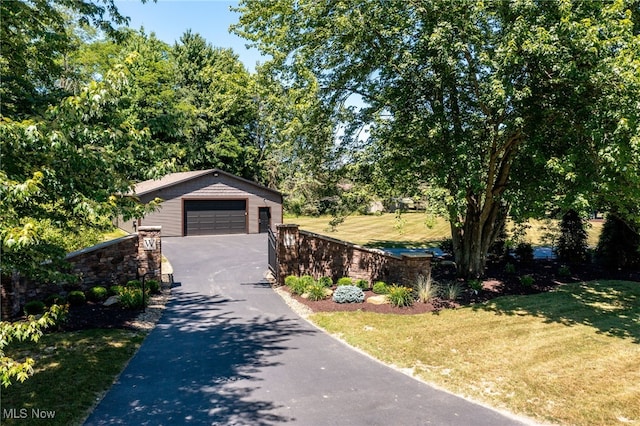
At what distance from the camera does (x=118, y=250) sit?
14.3m

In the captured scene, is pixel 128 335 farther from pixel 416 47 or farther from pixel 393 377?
pixel 416 47

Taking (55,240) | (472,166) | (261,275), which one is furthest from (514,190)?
(55,240)

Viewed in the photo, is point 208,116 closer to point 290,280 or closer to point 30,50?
point 290,280

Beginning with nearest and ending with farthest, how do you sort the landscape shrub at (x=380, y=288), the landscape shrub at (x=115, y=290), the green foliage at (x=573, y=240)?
the landscape shrub at (x=115, y=290) < the landscape shrub at (x=380, y=288) < the green foliage at (x=573, y=240)

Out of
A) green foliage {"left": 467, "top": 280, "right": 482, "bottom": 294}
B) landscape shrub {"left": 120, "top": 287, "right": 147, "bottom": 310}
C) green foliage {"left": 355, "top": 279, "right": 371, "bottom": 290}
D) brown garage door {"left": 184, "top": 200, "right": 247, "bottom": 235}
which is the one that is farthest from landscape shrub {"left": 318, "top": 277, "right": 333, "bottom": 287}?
brown garage door {"left": 184, "top": 200, "right": 247, "bottom": 235}

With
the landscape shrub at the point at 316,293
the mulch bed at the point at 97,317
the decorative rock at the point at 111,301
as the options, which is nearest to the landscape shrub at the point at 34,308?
the mulch bed at the point at 97,317

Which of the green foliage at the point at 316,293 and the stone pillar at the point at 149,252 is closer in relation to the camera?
the green foliage at the point at 316,293

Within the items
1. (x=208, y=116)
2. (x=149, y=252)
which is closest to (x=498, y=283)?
(x=149, y=252)

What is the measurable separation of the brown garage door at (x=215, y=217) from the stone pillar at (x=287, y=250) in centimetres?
1717

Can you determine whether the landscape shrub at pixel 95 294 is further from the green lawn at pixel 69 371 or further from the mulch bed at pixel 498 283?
the mulch bed at pixel 498 283

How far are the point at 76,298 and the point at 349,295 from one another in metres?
7.70

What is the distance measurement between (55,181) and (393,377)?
6.34m

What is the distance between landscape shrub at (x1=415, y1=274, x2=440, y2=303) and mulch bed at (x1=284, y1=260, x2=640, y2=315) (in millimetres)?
194

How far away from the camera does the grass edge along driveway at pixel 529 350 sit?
696 cm
